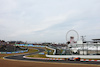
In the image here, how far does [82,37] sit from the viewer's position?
56.8 metres

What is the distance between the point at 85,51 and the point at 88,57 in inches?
88.6

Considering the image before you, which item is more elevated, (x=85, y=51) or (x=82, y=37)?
(x=82, y=37)

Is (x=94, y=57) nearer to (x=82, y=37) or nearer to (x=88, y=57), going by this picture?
(x=88, y=57)

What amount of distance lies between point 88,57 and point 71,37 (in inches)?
1152

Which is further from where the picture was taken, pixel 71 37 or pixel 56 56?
pixel 71 37

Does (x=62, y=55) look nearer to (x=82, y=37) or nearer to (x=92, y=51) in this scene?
(x=92, y=51)

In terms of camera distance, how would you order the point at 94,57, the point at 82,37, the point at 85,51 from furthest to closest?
the point at 82,37
the point at 85,51
the point at 94,57

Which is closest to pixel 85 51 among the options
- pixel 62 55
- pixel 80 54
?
pixel 80 54

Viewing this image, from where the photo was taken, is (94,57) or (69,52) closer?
(94,57)

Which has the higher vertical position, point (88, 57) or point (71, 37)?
point (71, 37)

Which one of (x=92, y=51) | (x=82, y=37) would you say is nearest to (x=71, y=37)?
(x=82, y=37)

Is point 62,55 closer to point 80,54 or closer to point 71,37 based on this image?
point 80,54

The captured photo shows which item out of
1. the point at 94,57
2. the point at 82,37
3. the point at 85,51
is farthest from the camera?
the point at 82,37

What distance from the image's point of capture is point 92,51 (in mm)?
30750
